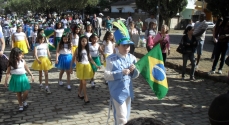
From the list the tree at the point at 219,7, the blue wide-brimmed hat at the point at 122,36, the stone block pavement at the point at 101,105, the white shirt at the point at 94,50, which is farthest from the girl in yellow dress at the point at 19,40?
the tree at the point at 219,7

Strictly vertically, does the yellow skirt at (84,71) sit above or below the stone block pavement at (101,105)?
above

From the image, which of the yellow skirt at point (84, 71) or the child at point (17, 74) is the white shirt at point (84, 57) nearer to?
the yellow skirt at point (84, 71)

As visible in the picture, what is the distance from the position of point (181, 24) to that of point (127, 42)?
31255mm

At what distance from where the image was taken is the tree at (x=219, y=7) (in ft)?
45.3

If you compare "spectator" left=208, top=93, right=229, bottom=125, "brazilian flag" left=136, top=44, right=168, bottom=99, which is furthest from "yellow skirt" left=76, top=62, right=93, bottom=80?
"spectator" left=208, top=93, right=229, bottom=125

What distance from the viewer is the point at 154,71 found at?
4375mm

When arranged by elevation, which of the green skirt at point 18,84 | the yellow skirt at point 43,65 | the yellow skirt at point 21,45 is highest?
the yellow skirt at point 21,45

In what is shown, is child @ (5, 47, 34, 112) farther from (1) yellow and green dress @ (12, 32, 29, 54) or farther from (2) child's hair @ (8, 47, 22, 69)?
(1) yellow and green dress @ (12, 32, 29, 54)

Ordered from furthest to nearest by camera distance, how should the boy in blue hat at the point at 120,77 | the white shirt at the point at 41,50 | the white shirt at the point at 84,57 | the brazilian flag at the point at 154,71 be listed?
the white shirt at the point at 41,50 < the white shirt at the point at 84,57 < the brazilian flag at the point at 154,71 < the boy in blue hat at the point at 120,77

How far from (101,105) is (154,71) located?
2263 mm

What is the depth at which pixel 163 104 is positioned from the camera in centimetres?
625

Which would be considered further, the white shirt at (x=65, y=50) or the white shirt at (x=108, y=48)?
the white shirt at (x=108, y=48)

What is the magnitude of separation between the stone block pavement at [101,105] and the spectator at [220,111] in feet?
12.0

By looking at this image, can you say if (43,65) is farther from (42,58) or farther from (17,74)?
(17,74)
